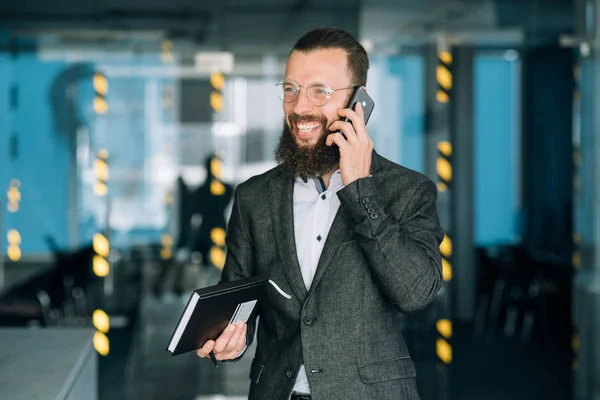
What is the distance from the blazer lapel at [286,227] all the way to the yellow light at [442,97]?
12.3 feet

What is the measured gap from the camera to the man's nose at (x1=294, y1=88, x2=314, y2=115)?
207 centimetres

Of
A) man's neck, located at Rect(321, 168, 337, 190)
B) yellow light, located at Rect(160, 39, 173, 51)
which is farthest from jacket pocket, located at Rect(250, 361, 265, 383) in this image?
yellow light, located at Rect(160, 39, 173, 51)

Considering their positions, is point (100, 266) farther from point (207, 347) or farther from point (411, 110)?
point (207, 347)

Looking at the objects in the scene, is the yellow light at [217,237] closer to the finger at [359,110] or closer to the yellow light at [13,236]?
the yellow light at [13,236]

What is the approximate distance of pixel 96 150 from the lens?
19.5 feet

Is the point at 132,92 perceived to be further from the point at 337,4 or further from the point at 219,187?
the point at 337,4

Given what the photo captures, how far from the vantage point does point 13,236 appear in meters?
6.25

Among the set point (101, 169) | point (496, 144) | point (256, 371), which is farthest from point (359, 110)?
point (496, 144)

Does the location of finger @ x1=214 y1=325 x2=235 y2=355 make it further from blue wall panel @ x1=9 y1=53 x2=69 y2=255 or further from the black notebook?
blue wall panel @ x1=9 y1=53 x2=69 y2=255

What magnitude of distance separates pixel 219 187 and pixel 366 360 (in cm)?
391

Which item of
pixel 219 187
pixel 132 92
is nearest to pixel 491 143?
pixel 219 187

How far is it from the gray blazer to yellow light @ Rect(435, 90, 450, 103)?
12.3 feet

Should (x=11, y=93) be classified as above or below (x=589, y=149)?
above

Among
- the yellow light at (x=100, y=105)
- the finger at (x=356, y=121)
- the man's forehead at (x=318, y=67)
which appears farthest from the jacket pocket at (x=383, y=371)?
the yellow light at (x=100, y=105)
